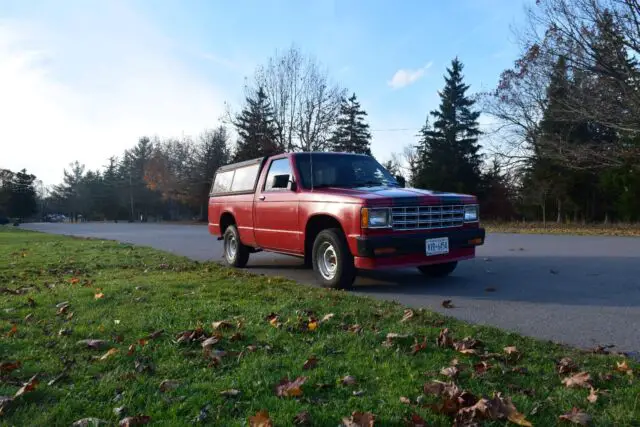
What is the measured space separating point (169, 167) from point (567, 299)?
58.7 metres

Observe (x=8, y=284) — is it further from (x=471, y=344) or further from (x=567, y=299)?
(x=567, y=299)

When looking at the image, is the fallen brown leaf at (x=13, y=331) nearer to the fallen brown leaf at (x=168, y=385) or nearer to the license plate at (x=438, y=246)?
the fallen brown leaf at (x=168, y=385)

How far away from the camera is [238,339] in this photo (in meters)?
3.74

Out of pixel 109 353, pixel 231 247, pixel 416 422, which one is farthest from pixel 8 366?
pixel 231 247

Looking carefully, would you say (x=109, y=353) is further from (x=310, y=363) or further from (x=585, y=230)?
(x=585, y=230)

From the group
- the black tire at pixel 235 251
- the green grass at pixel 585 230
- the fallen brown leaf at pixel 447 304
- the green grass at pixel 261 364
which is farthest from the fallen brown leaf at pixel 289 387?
the green grass at pixel 585 230

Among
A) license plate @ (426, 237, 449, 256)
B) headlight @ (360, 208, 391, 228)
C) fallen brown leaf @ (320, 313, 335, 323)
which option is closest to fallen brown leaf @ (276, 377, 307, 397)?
fallen brown leaf @ (320, 313, 335, 323)

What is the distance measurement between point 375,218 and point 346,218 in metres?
0.40

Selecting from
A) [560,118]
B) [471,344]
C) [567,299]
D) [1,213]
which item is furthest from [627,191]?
[1,213]

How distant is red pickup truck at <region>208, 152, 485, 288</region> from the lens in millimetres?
5934

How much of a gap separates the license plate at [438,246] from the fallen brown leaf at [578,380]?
333cm

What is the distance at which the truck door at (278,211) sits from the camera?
23.4 ft

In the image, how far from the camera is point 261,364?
125 inches

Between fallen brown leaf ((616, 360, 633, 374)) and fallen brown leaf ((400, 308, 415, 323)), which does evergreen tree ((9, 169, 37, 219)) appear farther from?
fallen brown leaf ((616, 360, 633, 374))
